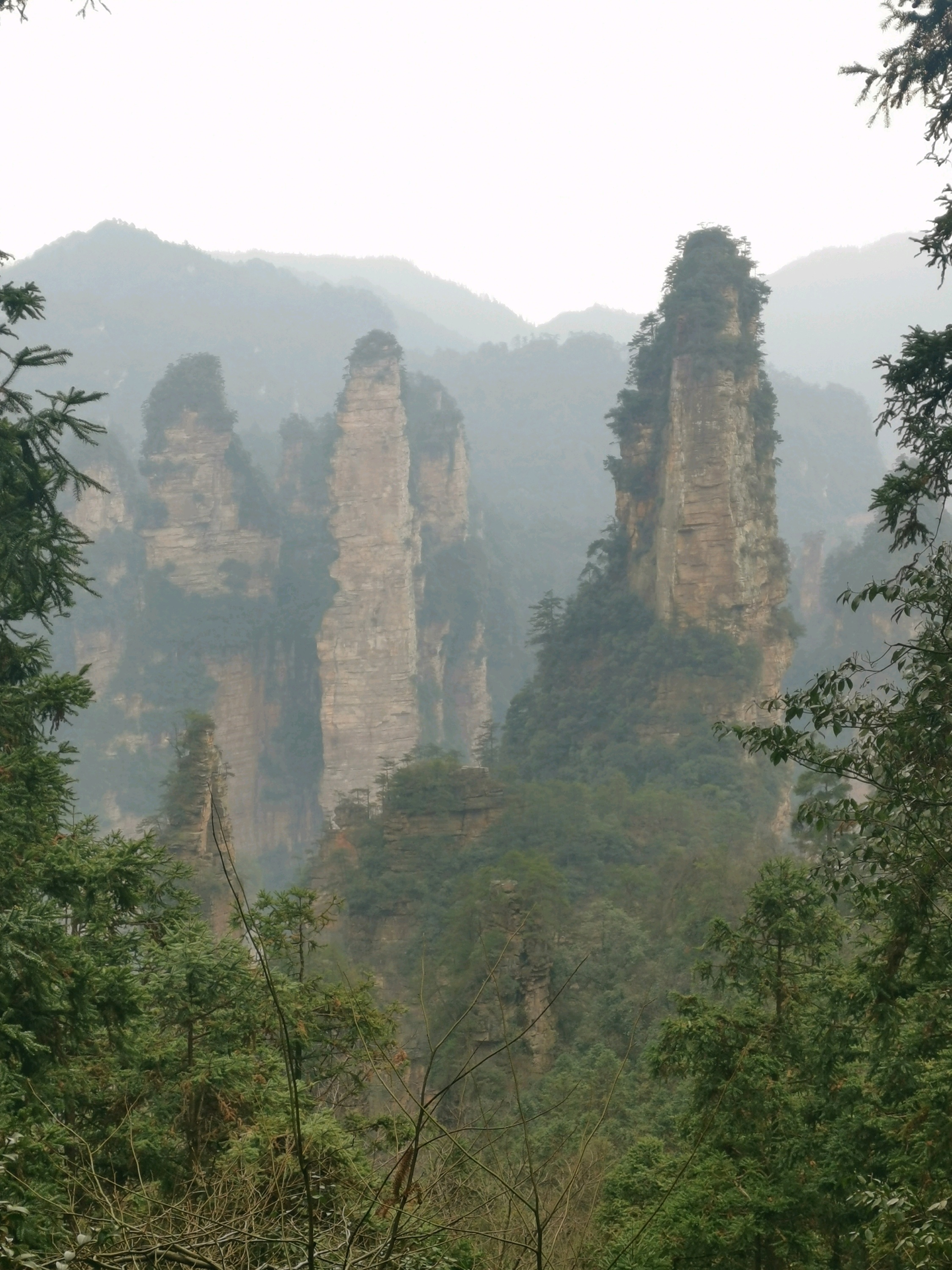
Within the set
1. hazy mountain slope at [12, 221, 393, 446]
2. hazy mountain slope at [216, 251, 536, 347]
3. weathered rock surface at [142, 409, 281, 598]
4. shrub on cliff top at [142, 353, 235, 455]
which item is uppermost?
hazy mountain slope at [216, 251, 536, 347]

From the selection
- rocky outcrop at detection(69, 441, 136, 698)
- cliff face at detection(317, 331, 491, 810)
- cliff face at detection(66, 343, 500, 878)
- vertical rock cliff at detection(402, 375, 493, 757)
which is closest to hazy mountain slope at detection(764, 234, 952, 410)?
vertical rock cliff at detection(402, 375, 493, 757)

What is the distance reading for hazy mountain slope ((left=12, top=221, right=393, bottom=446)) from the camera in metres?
90.5

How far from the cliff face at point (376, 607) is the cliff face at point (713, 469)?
48.4 feet

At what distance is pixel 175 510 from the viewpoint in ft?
169

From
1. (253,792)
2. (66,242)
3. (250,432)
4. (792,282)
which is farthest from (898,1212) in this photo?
(792,282)

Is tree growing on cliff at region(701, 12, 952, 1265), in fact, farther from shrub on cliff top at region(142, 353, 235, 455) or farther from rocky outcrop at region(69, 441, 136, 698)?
rocky outcrop at region(69, 441, 136, 698)

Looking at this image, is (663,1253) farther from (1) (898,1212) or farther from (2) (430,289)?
(2) (430,289)

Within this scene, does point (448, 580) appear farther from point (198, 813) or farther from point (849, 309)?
point (849, 309)

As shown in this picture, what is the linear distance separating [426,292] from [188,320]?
191 ft

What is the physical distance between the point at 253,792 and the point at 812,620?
91.1ft

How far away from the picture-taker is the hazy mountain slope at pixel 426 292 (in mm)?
147125

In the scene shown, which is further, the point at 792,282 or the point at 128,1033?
the point at 792,282

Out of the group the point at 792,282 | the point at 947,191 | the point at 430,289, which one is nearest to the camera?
the point at 947,191

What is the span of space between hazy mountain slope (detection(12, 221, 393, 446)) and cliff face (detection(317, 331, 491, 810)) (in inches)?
1550
